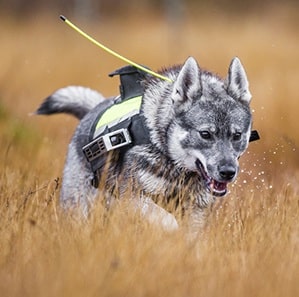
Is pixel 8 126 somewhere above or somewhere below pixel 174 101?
below

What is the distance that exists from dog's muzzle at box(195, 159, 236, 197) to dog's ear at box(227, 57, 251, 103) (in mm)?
509

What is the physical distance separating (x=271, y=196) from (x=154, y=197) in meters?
0.88

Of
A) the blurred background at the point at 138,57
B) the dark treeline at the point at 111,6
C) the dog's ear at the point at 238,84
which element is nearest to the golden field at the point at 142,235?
the blurred background at the point at 138,57

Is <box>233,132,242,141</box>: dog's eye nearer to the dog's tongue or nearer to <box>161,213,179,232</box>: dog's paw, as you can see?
the dog's tongue

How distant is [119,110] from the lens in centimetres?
737

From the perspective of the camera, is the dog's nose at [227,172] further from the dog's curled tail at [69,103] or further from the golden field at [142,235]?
the dog's curled tail at [69,103]

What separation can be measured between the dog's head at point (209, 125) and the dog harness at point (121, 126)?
210mm

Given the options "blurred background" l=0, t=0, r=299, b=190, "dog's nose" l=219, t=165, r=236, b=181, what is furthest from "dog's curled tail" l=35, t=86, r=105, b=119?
"dog's nose" l=219, t=165, r=236, b=181

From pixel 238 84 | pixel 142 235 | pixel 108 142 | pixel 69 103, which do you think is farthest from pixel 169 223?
pixel 69 103

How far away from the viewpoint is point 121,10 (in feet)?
116

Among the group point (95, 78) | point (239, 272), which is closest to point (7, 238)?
point (239, 272)

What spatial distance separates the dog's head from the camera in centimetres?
679

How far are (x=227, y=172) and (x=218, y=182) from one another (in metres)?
0.19

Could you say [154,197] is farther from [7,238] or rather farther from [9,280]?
[9,280]
